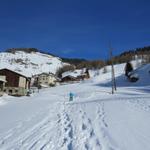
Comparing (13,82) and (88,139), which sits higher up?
(13,82)

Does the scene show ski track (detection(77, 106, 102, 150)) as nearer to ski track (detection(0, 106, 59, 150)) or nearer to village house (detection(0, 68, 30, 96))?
ski track (detection(0, 106, 59, 150))

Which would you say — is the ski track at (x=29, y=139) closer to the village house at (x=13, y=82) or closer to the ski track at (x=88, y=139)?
the ski track at (x=88, y=139)

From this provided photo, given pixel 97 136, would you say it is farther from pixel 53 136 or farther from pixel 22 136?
pixel 22 136

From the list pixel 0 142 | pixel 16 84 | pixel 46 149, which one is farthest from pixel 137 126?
pixel 16 84

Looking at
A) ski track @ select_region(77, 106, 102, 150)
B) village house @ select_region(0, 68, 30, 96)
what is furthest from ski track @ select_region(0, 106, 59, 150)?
village house @ select_region(0, 68, 30, 96)

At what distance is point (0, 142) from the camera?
33.7 ft

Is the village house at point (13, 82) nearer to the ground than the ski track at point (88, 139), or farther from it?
farther from it

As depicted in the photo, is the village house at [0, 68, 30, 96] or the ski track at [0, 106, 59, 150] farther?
the village house at [0, 68, 30, 96]

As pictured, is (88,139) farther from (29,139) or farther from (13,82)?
(13,82)

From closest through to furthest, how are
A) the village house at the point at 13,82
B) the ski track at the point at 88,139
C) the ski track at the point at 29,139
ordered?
the ski track at the point at 88,139
the ski track at the point at 29,139
the village house at the point at 13,82

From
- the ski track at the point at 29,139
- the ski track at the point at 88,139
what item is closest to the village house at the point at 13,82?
the ski track at the point at 29,139

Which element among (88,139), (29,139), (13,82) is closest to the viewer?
(88,139)

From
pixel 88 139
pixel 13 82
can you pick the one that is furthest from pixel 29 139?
pixel 13 82

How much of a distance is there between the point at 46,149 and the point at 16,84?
6094 cm
